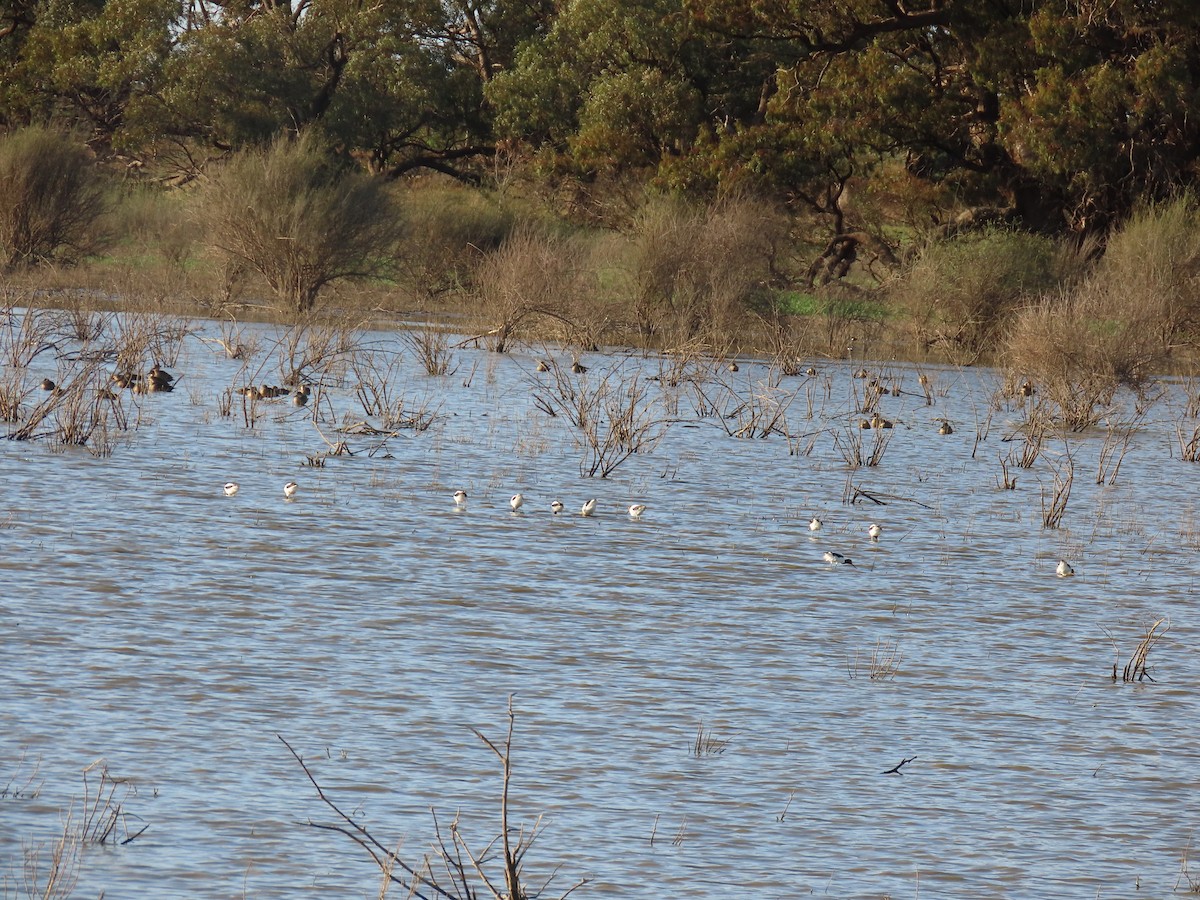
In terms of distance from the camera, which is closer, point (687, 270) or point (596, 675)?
point (596, 675)

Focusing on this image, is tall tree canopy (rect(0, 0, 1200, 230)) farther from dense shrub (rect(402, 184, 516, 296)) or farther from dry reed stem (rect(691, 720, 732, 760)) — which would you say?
dry reed stem (rect(691, 720, 732, 760))

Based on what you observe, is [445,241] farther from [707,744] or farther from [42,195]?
[707,744]

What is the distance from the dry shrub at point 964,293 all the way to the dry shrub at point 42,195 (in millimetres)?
12557

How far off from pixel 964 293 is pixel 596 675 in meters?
18.6

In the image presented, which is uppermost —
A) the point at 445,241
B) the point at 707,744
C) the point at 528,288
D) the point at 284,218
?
the point at 445,241

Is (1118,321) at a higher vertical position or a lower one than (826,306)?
lower

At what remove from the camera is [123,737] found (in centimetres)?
542

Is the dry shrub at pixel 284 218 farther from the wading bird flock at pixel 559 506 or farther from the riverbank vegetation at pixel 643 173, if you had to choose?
the wading bird flock at pixel 559 506

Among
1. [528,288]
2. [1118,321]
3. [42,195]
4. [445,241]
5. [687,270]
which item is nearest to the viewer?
[1118,321]

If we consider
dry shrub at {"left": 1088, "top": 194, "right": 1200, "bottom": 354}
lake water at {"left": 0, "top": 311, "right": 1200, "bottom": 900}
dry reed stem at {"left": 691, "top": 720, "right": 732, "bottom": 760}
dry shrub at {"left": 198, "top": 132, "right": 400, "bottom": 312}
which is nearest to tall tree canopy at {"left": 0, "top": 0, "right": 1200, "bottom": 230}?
Result: dry shrub at {"left": 1088, "top": 194, "right": 1200, "bottom": 354}

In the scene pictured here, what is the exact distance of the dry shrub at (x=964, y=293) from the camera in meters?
24.2

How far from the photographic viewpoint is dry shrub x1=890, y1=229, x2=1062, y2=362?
24.2 m

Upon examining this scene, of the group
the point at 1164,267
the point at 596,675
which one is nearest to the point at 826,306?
the point at 1164,267

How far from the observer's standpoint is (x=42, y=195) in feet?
84.6
